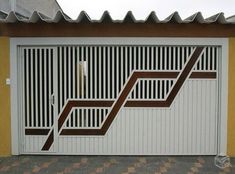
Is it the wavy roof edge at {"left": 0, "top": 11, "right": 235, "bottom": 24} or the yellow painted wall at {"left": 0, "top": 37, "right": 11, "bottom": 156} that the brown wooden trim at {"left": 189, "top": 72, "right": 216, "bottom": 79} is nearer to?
the wavy roof edge at {"left": 0, "top": 11, "right": 235, "bottom": 24}

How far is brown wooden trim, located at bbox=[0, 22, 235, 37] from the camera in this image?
23.2ft

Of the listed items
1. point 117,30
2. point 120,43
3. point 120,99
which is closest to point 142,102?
point 120,99

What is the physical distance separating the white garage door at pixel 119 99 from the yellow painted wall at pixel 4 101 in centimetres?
30

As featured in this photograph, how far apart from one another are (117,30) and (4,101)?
2901mm

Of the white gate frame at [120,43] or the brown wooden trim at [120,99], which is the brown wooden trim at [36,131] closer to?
the white gate frame at [120,43]

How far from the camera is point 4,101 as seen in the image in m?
7.36

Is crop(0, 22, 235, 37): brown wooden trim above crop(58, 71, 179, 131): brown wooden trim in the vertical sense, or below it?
above

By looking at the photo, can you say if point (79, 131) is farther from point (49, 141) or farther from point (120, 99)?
point (120, 99)

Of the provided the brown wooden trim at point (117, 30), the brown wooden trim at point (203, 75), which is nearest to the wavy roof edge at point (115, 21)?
the brown wooden trim at point (117, 30)

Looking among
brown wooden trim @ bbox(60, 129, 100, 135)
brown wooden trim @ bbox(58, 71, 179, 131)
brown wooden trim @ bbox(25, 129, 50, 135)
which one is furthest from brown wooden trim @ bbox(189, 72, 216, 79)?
brown wooden trim @ bbox(25, 129, 50, 135)

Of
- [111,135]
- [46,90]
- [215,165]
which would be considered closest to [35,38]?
[46,90]

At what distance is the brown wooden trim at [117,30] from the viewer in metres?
7.06

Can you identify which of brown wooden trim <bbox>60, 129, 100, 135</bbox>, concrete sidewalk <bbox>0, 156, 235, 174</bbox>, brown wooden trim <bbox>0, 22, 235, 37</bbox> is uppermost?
brown wooden trim <bbox>0, 22, 235, 37</bbox>

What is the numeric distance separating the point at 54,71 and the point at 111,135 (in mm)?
1884
